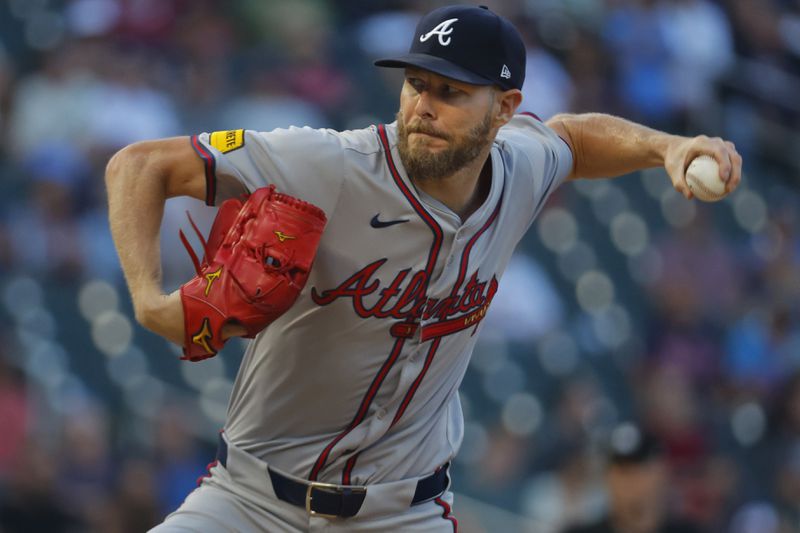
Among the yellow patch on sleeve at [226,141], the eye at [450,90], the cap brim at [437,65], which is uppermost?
the cap brim at [437,65]

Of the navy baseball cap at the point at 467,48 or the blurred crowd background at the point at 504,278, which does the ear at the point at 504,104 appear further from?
the blurred crowd background at the point at 504,278

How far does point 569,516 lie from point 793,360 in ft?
7.85

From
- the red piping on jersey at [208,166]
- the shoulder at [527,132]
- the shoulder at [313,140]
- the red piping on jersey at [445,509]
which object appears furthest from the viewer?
the shoulder at [527,132]

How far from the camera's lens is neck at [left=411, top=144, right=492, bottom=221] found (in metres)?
2.99

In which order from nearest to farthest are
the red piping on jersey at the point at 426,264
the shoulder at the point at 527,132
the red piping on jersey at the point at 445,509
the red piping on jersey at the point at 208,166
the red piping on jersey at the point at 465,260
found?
the red piping on jersey at the point at 208,166
the red piping on jersey at the point at 426,264
the red piping on jersey at the point at 465,260
the red piping on jersey at the point at 445,509
the shoulder at the point at 527,132

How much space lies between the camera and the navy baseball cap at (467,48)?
2.89 meters

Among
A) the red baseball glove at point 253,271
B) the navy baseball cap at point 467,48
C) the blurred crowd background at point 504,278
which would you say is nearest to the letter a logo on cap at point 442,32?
the navy baseball cap at point 467,48

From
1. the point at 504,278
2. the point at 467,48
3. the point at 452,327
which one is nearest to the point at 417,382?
the point at 452,327

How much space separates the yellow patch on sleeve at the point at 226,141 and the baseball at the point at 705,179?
1007 mm

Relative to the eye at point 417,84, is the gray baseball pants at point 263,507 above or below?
below

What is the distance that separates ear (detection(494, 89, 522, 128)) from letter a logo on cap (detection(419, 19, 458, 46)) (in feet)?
0.65

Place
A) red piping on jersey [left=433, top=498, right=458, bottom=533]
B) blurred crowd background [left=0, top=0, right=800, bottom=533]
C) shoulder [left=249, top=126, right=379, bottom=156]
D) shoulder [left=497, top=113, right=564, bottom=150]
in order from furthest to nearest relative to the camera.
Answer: blurred crowd background [left=0, top=0, right=800, bottom=533] < shoulder [left=497, top=113, right=564, bottom=150] < red piping on jersey [left=433, top=498, right=458, bottom=533] < shoulder [left=249, top=126, right=379, bottom=156]

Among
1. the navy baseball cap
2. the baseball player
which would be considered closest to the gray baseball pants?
the baseball player

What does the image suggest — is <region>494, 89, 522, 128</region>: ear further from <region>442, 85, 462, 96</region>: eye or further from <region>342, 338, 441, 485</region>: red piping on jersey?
<region>342, 338, 441, 485</region>: red piping on jersey
